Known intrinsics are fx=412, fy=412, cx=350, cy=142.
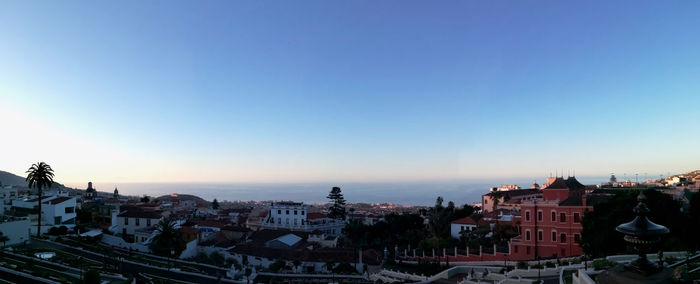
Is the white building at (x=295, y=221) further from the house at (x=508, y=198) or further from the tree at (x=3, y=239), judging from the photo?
the tree at (x=3, y=239)

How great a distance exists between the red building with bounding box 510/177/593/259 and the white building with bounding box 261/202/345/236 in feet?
87.5

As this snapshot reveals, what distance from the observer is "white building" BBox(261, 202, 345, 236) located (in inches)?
2188

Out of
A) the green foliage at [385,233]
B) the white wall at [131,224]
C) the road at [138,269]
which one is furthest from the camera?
the white wall at [131,224]

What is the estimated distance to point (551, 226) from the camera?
114ft

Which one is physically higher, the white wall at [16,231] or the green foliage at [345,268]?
the white wall at [16,231]

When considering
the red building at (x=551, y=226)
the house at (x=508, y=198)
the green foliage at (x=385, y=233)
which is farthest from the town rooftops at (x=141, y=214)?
the house at (x=508, y=198)

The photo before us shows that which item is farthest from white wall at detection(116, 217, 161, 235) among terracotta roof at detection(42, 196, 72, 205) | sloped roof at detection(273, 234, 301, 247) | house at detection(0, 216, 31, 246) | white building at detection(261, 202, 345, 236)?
sloped roof at detection(273, 234, 301, 247)

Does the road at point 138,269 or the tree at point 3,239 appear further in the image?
the tree at point 3,239

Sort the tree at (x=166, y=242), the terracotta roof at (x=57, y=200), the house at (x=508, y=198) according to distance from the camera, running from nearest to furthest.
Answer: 1. the tree at (x=166, y=242)
2. the terracotta roof at (x=57, y=200)
3. the house at (x=508, y=198)

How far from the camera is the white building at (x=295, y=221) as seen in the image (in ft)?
182

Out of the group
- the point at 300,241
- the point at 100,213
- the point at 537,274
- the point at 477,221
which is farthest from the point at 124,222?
the point at 537,274

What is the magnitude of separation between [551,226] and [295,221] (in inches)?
1284

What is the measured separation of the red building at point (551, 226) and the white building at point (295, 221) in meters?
26.7

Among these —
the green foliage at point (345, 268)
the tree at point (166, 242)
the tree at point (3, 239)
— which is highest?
the tree at point (3, 239)
